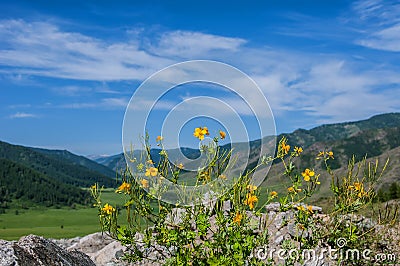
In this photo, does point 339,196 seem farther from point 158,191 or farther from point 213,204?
point 158,191

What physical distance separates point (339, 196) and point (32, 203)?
209 m

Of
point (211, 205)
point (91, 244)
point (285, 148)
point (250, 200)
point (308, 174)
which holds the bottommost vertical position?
point (91, 244)

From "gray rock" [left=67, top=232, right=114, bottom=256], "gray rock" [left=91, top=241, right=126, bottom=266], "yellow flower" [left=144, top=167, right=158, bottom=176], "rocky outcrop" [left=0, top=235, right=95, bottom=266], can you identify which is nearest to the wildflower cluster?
"yellow flower" [left=144, top=167, right=158, bottom=176]

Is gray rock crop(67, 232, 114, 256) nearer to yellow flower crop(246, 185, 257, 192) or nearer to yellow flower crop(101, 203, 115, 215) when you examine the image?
yellow flower crop(101, 203, 115, 215)

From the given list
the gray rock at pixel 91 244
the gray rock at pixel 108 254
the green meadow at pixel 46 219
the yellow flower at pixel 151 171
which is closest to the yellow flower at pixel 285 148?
the yellow flower at pixel 151 171

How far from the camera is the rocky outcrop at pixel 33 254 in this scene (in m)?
5.25

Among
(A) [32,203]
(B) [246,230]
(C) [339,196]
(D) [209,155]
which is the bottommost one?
(A) [32,203]

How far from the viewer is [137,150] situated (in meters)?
6.68

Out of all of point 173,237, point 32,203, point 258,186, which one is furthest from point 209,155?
point 32,203

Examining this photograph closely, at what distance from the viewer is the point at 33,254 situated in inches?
225

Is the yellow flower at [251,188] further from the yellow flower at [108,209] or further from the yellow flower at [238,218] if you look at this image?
the yellow flower at [108,209]

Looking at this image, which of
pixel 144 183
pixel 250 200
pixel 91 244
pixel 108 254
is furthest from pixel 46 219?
pixel 250 200

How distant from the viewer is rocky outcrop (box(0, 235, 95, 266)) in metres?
5.25

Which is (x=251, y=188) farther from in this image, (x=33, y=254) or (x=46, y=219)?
(x=46, y=219)
